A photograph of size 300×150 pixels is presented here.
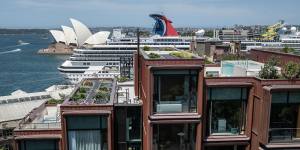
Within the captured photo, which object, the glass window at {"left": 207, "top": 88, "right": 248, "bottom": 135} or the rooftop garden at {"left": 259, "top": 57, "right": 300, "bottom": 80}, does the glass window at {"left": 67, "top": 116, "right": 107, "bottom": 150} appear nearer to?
the glass window at {"left": 207, "top": 88, "right": 248, "bottom": 135}

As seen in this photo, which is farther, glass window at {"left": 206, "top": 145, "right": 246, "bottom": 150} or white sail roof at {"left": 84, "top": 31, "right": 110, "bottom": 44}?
white sail roof at {"left": 84, "top": 31, "right": 110, "bottom": 44}

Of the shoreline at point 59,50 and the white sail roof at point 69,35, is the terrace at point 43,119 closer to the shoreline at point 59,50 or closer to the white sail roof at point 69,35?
the white sail roof at point 69,35

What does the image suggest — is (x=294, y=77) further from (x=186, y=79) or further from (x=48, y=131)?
(x=48, y=131)

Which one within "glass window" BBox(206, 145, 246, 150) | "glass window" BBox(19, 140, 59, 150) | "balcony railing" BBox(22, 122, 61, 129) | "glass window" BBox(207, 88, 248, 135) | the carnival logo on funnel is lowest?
"glass window" BBox(206, 145, 246, 150)

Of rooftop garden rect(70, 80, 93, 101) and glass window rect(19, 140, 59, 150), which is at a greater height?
rooftop garden rect(70, 80, 93, 101)

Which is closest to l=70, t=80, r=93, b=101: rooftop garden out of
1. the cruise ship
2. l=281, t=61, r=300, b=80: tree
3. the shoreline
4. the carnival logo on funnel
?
l=281, t=61, r=300, b=80: tree

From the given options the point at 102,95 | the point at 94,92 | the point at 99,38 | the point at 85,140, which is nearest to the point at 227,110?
the point at 102,95
